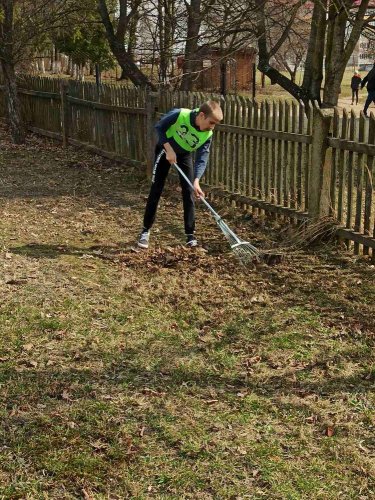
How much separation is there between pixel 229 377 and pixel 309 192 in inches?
130

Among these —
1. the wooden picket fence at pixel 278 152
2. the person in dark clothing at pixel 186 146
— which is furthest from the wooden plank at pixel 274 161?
the person in dark clothing at pixel 186 146

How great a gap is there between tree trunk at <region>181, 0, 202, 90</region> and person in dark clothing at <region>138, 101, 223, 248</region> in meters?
5.73

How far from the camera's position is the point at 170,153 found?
6004mm

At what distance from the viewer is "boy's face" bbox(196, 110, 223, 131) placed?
580 cm

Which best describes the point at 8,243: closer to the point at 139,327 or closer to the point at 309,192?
the point at 139,327

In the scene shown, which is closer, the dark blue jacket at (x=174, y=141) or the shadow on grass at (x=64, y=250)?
the dark blue jacket at (x=174, y=141)

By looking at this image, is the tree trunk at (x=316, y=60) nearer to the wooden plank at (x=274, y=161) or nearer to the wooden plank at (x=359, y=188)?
the wooden plank at (x=274, y=161)

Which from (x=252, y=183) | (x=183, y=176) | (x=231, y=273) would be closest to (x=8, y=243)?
(x=183, y=176)

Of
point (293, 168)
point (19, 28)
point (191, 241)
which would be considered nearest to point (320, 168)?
point (293, 168)

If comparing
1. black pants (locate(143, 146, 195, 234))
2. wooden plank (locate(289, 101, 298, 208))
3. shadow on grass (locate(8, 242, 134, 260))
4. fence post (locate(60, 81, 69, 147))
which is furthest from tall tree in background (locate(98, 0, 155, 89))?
shadow on grass (locate(8, 242, 134, 260))

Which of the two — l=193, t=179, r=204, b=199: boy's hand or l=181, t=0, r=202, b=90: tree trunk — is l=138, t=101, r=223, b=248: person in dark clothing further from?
l=181, t=0, r=202, b=90: tree trunk

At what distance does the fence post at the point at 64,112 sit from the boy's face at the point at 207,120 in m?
7.92

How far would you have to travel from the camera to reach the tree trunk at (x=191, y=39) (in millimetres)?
11977

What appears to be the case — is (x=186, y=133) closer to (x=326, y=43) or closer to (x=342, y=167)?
(x=342, y=167)
